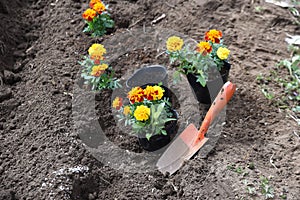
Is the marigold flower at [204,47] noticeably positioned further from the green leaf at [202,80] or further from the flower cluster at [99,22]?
the flower cluster at [99,22]

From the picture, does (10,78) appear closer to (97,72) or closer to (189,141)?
(97,72)

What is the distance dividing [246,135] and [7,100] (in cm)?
→ 197

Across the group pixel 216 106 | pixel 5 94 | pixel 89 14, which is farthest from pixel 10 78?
pixel 216 106

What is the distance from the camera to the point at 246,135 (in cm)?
329

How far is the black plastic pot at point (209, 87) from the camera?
3.43 metres

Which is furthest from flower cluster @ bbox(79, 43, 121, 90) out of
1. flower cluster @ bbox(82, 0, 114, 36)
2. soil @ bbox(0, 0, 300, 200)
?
flower cluster @ bbox(82, 0, 114, 36)

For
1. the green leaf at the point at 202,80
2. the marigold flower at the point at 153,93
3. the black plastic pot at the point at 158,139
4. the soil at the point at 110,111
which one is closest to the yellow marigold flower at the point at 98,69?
the soil at the point at 110,111

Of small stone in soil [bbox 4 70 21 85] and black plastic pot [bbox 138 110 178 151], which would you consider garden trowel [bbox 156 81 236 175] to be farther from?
small stone in soil [bbox 4 70 21 85]

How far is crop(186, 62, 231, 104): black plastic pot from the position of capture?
343 centimetres

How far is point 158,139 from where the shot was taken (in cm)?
320

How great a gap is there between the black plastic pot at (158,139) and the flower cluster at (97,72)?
20.4 inches

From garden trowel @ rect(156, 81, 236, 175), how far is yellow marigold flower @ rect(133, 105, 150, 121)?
419 millimetres

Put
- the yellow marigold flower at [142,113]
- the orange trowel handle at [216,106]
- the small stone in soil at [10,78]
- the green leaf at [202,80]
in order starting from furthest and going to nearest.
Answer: the small stone in soil at [10,78] < the green leaf at [202,80] < the orange trowel handle at [216,106] < the yellow marigold flower at [142,113]

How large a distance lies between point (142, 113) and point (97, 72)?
0.61m
